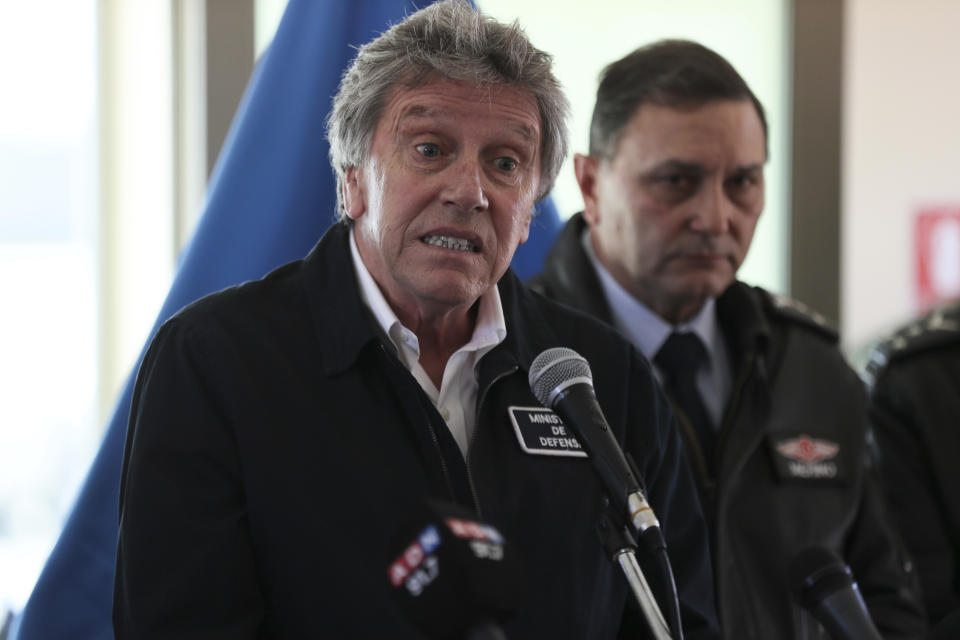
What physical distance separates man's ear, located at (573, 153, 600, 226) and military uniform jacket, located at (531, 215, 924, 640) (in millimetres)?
46

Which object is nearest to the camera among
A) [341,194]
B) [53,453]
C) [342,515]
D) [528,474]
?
[342,515]

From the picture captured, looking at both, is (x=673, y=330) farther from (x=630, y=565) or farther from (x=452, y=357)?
(x=630, y=565)

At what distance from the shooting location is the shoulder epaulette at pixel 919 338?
2.55 m

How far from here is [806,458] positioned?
214 cm

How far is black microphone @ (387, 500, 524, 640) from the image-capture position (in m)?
0.92

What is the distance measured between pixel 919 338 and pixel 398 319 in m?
1.45

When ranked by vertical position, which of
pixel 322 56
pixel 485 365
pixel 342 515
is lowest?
pixel 342 515

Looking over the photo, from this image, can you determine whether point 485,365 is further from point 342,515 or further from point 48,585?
point 48,585

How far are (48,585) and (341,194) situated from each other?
2.52 feet

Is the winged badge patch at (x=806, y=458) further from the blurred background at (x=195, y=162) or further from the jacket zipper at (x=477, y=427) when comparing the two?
the blurred background at (x=195, y=162)

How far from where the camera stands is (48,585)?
177 cm

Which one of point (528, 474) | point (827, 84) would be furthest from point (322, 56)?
point (827, 84)

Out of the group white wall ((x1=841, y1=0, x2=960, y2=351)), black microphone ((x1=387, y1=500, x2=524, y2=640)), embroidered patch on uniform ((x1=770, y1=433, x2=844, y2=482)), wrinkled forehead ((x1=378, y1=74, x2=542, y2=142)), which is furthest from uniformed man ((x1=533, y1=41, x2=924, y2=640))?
white wall ((x1=841, y1=0, x2=960, y2=351))

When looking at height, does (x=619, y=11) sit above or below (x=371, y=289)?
above
